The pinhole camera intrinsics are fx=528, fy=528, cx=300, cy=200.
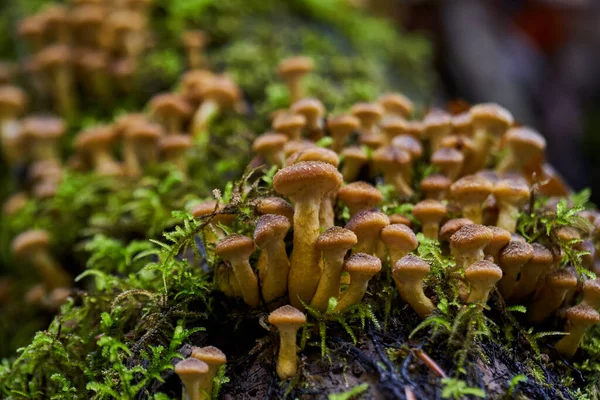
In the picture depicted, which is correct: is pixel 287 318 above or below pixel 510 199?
below

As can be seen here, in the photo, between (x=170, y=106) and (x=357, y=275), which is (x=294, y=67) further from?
(x=357, y=275)

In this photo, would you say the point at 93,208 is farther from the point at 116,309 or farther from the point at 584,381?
the point at 584,381

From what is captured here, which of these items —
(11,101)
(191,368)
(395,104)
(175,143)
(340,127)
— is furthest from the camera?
(11,101)

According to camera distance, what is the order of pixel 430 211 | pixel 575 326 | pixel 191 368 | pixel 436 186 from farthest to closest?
pixel 436 186, pixel 430 211, pixel 575 326, pixel 191 368

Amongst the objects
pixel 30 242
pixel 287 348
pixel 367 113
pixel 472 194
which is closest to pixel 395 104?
pixel 367 113

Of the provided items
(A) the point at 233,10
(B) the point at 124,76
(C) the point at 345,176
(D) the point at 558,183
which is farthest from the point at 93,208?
(D) the point at 558,183

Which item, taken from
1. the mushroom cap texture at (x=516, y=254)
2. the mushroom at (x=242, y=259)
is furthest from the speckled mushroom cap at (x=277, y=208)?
the mushroom cap texture at (x=516, y=254)

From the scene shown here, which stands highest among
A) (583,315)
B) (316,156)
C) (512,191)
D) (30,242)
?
(316,156)
